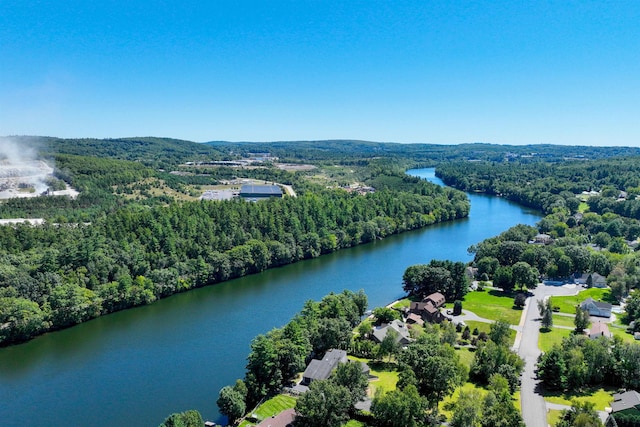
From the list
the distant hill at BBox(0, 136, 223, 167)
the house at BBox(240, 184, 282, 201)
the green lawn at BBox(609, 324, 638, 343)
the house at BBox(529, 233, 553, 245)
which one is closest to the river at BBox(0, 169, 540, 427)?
the green lawn at BBox(609, 324, 638, 343)

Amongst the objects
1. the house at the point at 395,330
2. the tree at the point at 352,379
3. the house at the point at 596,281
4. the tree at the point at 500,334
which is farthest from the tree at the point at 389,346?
the house at the point at 596,281

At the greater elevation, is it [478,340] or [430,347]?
[430,347]

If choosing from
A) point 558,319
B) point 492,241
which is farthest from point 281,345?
point 492,241

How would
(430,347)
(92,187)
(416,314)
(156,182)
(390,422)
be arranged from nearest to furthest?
(390,422) < (430,347) < (416,314) < (92,187) < (156,182)

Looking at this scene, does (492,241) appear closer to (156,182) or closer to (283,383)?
(283,383)

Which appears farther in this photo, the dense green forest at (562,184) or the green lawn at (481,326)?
the dense green forest at (562,184)

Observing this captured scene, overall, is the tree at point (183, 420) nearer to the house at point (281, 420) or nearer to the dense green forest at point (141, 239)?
the house at point (281, 420)

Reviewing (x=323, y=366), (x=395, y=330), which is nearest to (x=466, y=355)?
(x=395, y=330)
